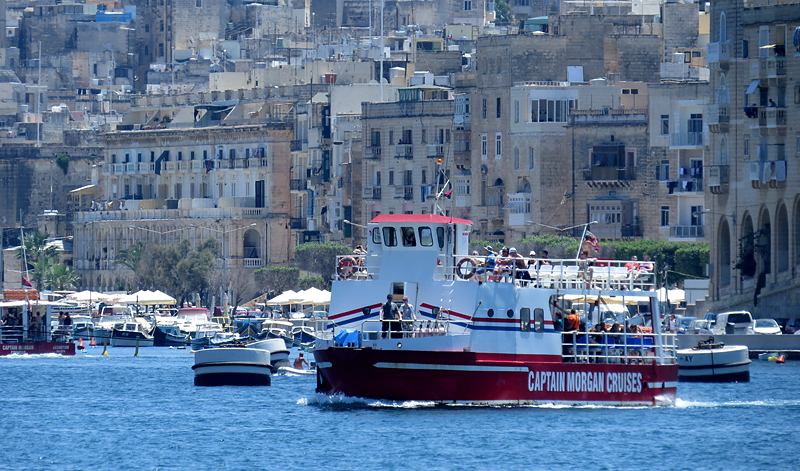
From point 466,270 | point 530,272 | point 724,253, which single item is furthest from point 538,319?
point 724,253

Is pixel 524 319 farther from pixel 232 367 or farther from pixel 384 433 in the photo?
pixel 232 367

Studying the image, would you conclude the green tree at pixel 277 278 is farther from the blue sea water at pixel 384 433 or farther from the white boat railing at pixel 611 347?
the white boat railing at pixel 611 347

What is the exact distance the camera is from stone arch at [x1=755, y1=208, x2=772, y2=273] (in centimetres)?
9362

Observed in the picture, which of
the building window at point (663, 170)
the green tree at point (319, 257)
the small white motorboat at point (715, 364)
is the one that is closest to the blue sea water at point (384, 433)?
the small white motorboat at point (715, 364)

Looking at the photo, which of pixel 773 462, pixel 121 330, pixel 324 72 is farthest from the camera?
pixel 324 72

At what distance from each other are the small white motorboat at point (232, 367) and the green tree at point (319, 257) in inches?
2356

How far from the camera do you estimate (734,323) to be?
8462 cm

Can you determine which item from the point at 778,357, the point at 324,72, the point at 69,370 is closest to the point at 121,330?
the point at 69,370

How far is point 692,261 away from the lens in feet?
355

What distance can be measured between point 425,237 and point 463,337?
326 cm

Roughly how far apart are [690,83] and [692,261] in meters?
8.88

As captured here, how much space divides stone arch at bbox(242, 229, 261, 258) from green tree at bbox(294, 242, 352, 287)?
1281 centimetres

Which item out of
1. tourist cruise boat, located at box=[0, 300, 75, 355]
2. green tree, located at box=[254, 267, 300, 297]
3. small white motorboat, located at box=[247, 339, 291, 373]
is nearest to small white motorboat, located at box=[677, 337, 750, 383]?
small white motorboat, located at box=[247, 339, 291, 373]

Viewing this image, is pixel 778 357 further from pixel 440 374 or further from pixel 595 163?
pixel 595 163
